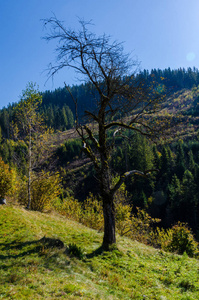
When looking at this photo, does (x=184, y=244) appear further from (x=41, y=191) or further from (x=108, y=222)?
(x=41, y=191)

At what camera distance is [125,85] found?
352 inches

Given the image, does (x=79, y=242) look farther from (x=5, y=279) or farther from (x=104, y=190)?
(x=5, y=279)

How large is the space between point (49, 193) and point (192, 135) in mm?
101153

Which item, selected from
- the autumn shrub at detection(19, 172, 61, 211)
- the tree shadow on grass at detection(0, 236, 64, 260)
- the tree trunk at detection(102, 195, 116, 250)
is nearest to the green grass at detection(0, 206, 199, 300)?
the tree shadow on grass at detection(0, 236, 64, 260)

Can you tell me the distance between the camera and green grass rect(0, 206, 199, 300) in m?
4.82

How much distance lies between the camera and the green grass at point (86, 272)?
15.8 ft

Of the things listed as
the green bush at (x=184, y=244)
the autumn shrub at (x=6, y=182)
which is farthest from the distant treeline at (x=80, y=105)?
the green bush at (x=184, y=244)

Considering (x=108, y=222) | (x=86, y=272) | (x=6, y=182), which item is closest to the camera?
(x=86, y=272)

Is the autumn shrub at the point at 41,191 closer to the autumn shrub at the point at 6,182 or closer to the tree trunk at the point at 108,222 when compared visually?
the autumn shrub at the point at 6,182

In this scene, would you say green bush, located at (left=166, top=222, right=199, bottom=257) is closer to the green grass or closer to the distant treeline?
the green grass

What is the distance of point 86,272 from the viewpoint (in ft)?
21.1

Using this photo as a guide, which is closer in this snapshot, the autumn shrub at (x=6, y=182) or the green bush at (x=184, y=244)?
the green bush at (x=184, y=244)

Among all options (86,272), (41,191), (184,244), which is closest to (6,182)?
(41,191)

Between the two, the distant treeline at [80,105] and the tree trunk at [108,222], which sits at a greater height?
the distant treeline at [80,105]
